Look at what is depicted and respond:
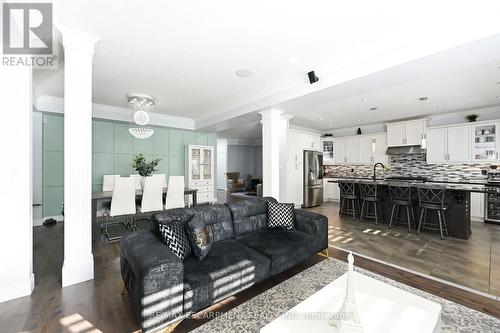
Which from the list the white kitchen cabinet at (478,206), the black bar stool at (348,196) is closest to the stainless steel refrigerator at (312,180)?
the black bar stool at (348,196)

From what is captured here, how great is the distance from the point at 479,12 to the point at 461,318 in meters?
2.72

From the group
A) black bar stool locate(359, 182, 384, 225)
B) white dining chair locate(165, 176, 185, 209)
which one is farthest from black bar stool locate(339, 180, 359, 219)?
white dining chair locate(165, 176, 185, 209)

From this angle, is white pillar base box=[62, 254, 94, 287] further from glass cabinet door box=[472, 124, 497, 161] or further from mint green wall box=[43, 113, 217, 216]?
glass cabinet door box=[472, 124, 497, 161]

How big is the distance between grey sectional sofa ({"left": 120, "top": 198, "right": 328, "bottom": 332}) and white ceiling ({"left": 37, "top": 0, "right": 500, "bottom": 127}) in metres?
1.99

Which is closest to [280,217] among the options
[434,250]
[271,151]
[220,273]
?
[220,273]

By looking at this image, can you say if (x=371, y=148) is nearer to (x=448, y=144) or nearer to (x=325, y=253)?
(x=448, y=144)

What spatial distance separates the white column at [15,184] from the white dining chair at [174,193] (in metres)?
2.30

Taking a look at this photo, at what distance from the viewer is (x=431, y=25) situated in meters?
2.17

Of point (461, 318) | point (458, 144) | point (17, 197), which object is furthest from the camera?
point (458, 144)

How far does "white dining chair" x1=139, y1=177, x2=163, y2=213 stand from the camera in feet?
13.4

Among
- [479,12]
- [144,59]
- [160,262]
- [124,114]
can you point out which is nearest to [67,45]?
[144,59]

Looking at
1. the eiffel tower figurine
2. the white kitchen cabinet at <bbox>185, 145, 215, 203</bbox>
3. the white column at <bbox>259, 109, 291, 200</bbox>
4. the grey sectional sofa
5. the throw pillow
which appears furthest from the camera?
the white kitchen cabinet at <bbox>185, 145, 215, 203</bbox>

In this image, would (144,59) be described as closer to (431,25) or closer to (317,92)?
(317,92)

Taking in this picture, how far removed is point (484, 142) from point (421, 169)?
4.69ft
